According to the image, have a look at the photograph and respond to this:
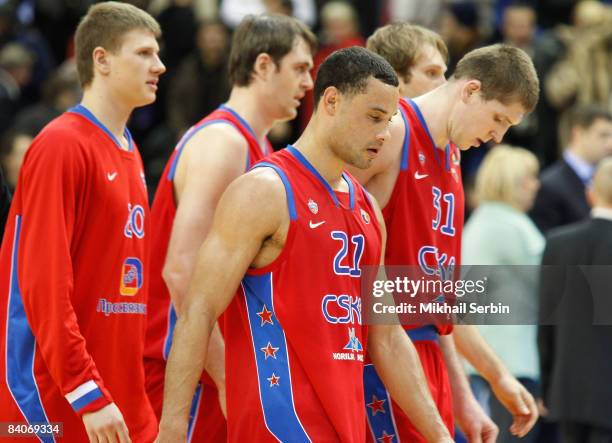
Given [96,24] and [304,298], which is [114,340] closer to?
[304,298]

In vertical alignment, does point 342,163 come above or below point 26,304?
above

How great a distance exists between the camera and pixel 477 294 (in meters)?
6.20

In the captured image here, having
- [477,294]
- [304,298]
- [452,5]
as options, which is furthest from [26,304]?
[452,5]

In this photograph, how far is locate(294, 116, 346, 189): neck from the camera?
5.27 meters

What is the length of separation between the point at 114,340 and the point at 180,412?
2.84 feet

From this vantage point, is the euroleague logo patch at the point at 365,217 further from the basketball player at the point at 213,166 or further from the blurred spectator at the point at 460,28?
the blurred spectator at the point at 460,28

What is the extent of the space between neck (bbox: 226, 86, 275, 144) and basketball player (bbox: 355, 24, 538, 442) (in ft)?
2.43

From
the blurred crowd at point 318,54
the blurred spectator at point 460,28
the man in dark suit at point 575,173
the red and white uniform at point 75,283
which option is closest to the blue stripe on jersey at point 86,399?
the red and white uniform at point 75,283

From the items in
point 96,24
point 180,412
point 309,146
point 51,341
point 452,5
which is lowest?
point 180,412

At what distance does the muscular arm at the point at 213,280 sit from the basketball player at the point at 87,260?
1.23 feet

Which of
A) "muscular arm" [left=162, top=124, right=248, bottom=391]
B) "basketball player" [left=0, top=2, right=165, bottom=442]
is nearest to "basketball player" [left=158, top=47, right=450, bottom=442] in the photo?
"basketball player" [left=0, top=2, right=165, bottom=442]

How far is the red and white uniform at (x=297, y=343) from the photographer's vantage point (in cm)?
502

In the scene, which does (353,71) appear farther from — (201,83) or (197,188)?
(201,83)

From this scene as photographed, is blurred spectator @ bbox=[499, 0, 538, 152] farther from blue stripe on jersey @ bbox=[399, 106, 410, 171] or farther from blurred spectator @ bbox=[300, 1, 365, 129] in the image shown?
blue stripe on jersey @ bbox=[399, 106, 410, 171]
